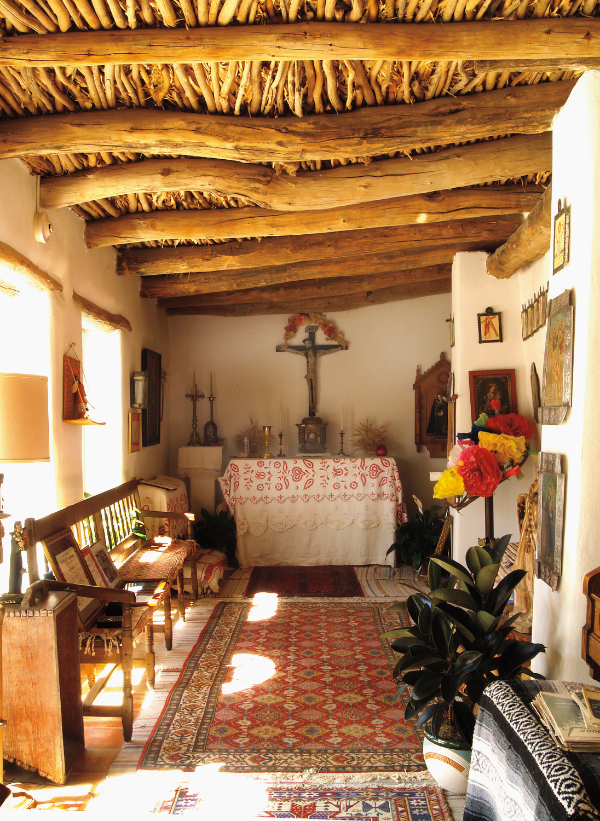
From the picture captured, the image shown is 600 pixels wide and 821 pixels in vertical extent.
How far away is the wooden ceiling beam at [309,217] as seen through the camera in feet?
12.0

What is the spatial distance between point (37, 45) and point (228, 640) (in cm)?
329

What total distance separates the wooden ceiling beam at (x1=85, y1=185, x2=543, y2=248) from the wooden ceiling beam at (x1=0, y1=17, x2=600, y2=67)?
4.96 ft

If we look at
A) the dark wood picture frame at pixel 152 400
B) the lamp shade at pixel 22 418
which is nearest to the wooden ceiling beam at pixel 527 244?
the lamp shade at pixel 22 418

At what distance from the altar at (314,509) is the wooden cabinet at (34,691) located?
130 inches

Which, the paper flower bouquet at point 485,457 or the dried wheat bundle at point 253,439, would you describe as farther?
the dried wheat bundle at point 253,439

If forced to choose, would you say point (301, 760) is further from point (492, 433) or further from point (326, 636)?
point (492, 433)

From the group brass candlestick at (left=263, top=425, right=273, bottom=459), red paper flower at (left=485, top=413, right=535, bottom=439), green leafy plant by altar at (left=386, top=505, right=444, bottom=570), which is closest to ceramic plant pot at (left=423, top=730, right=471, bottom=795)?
red paper flower at (left=485, top=413, right=535, bottom=439)

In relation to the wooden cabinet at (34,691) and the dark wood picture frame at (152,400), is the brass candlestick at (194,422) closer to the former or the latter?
the dark wood picture frame at (152,400)

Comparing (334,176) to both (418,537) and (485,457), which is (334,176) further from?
(418,537)

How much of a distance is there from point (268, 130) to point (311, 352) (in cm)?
383

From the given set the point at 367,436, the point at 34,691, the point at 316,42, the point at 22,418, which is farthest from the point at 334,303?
Answer: the point at 34,691

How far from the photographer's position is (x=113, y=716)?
266cm

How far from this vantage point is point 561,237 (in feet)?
7.37

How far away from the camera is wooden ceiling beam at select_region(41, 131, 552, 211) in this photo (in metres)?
3.11
